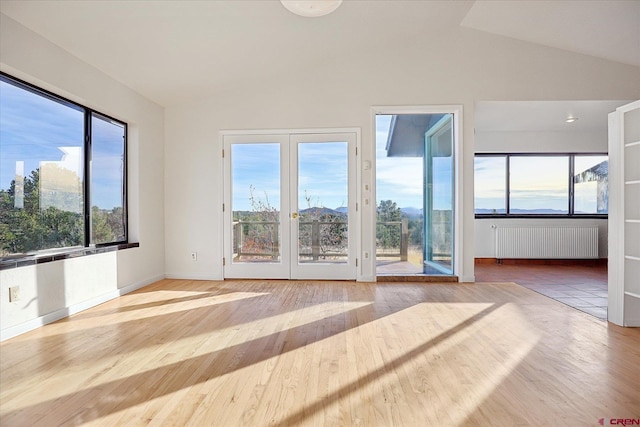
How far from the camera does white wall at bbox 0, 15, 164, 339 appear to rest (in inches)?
105

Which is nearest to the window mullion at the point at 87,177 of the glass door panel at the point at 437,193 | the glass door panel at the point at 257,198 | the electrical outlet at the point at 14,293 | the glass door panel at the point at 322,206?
the electrical outlet at the point at 14,293

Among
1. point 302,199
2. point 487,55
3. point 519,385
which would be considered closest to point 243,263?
point 302,199

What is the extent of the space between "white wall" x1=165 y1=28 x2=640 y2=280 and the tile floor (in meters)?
0.92

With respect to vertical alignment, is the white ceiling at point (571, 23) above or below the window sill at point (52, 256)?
above

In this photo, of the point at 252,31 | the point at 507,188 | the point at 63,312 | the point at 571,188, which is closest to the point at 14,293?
the point at 63,312

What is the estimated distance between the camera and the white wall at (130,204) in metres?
2.67

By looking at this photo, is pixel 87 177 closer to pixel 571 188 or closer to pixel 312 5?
pixel 312 5

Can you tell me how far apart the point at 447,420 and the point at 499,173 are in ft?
19.7

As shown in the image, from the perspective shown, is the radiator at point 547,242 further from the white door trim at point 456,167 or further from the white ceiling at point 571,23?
the white ceiling at point 571,23

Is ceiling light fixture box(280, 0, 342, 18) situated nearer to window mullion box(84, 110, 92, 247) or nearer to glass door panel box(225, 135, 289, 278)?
glass door panel box(225, 135, 289, 278)

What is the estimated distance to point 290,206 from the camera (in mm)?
4789

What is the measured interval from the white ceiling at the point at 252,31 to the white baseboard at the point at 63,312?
2448mm

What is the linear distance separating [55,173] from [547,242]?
294 inches

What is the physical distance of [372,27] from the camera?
13.3ft
